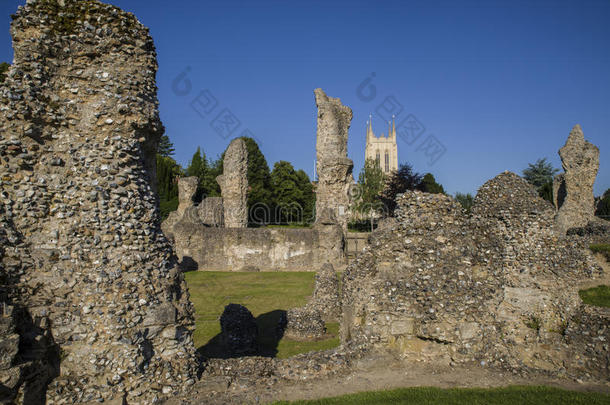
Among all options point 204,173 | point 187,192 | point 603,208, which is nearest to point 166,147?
point 204,173

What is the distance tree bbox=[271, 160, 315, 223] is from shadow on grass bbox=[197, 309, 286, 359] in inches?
1498

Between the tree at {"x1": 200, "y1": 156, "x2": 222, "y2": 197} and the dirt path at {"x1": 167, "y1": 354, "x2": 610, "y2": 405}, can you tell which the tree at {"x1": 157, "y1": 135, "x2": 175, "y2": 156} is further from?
the dirt path at {"x1": 167, "y1": 354, "x2": 610, "y2": 405}

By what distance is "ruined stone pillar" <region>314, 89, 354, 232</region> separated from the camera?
2169 cm

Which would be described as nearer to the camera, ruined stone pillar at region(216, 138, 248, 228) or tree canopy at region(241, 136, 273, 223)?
ruined stone pillar at region(216, 138, 248, 228)

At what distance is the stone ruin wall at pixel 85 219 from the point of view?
4566 mm

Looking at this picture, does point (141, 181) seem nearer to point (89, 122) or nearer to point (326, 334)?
Answer: point (89, 122)

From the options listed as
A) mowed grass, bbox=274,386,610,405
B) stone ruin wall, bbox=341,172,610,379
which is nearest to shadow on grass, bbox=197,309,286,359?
stone ruin wall, bbox=341,172,610,379

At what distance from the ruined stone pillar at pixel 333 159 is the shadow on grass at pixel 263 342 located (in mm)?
11168

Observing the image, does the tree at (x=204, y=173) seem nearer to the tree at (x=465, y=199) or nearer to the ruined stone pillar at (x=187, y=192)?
the ruined stone pillar at (x=187, y=192)

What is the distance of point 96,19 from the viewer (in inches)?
202

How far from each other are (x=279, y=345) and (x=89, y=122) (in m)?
6.22

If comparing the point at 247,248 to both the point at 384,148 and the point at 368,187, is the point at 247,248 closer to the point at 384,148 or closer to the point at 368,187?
the point at 368,187

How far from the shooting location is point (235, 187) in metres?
25.9

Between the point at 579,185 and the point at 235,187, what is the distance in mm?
20281
